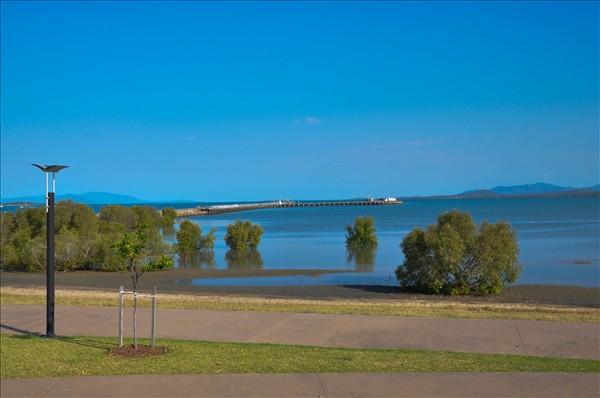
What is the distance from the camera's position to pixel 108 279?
29.5 metres

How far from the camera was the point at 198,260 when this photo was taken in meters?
40.1

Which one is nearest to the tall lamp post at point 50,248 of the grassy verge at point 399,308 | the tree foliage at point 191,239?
the grassy verge at point 399,308

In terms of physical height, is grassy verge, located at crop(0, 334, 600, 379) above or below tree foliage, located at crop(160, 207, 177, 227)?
below

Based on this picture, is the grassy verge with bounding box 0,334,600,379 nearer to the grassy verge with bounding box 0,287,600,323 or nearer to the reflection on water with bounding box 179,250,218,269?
the grassy verge with bounding box 0,287,600,323

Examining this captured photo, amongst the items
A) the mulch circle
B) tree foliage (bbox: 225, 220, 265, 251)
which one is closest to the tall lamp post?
the mulch circle

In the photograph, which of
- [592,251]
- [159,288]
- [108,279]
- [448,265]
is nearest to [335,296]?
[448,265]

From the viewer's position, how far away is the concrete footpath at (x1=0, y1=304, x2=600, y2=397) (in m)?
8.04

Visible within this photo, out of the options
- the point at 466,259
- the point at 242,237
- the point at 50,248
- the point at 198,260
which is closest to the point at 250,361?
the point at 50,248

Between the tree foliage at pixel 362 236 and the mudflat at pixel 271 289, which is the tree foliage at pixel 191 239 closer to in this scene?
the mudflat at pixel 271 289

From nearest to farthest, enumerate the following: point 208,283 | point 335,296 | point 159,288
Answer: point 335,296
point 159,288
point 208,283

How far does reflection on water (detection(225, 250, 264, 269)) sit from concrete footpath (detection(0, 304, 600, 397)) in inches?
819

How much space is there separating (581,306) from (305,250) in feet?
93.6

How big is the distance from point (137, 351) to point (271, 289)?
15.7m

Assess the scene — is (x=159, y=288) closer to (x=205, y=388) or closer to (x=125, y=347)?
(x=125, y=347)
